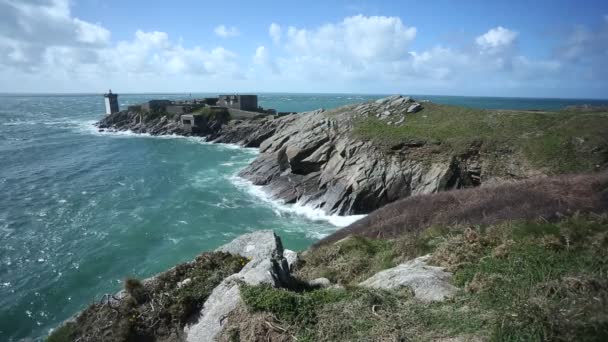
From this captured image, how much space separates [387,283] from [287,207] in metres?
24.1

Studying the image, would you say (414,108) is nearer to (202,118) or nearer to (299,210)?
(299,210)

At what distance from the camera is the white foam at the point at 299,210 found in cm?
2850

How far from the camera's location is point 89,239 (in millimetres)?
25562

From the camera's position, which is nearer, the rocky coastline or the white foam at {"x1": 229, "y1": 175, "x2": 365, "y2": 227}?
the rocky coastline

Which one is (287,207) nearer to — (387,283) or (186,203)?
(186,203)

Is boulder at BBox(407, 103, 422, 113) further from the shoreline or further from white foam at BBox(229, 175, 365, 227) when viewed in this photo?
white foam at BBox(229, 175, 365, 227)

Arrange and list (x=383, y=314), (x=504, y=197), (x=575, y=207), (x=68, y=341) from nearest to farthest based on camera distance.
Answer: (x=383, y=314) < (x=68, y=341) < (x=575, y=207) < (x=504, y=197)

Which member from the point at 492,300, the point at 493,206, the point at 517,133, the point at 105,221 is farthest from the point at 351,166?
the point at 492,300

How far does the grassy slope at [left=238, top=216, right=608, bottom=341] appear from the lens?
5375 millimetres

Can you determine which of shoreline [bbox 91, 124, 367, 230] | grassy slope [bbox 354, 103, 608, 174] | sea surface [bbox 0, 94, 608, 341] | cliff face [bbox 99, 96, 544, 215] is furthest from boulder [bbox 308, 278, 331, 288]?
grassy slope [bbox 354, 103, 608, 174]

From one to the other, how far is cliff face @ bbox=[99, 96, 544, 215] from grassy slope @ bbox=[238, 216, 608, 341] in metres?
19.0

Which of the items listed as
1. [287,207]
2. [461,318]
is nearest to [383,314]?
[461,318]

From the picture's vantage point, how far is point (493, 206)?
15.3 m

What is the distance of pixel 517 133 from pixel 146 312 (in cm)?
3339
